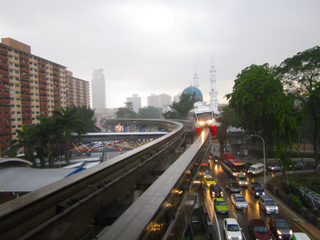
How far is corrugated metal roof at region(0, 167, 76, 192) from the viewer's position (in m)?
12.1

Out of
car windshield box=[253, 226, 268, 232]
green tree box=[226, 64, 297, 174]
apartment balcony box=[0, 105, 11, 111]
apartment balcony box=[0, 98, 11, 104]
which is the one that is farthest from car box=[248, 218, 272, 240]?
apartment balcony box=[0, 98, 11, 104]

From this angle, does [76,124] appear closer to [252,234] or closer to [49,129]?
[49,129]

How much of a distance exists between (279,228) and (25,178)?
14005 mm

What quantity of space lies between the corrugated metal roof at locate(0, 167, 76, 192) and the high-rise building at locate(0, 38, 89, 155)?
1887cm

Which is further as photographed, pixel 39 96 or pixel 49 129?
pixel 39 96

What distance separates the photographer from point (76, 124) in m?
22.6

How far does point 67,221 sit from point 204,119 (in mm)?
15351

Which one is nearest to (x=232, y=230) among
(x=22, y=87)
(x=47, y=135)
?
(x=47, y=135)

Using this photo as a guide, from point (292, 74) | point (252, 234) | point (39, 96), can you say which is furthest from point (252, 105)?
point (39, 96)

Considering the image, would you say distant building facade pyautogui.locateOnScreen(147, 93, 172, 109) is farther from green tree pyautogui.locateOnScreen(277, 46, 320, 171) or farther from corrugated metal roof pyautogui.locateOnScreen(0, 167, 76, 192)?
corrugated metal roof pyautogui.locateOnScreen(0, 167, 76, 192)

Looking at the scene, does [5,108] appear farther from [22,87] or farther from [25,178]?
[25,178]

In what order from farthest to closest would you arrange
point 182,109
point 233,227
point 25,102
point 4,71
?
1. point 182,109
2. point 25,102
3. point 4,71
4. point 233,227

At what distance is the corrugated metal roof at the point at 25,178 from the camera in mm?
12109

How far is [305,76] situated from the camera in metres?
23.6
